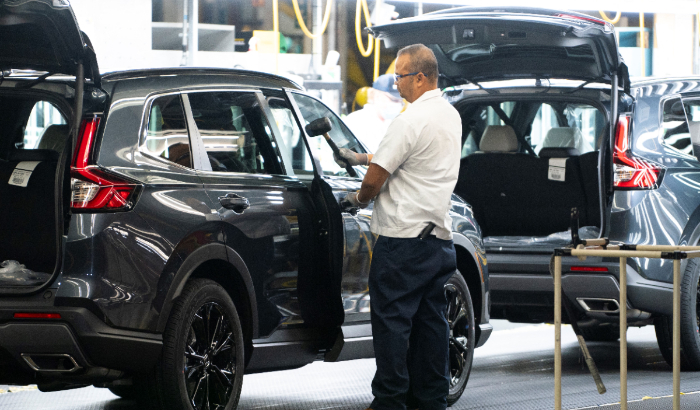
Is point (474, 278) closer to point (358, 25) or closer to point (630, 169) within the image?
point (630, 169)

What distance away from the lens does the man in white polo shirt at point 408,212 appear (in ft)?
16.6

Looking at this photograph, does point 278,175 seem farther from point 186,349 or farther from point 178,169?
point 186,349

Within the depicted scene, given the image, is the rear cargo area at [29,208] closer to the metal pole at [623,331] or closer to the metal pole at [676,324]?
the metal pole at [623,331]

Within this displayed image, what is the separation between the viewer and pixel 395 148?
5.00 metres

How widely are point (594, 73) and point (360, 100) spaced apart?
4981 mm

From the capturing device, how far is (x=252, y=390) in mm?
6914

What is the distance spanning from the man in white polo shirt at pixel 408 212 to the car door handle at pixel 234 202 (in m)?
0.55

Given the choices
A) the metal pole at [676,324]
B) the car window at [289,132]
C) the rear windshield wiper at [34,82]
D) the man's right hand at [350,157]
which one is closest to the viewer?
the metal pole at [676,324]

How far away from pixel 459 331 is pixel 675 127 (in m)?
2.37

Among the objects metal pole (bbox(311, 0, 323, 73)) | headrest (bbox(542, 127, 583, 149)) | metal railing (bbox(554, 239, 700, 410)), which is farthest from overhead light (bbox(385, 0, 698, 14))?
metal railing (bbox(554, 239, 700, 410))

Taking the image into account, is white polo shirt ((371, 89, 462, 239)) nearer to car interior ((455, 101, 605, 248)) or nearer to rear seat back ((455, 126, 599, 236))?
car interior ((455, 101, 605, 248))

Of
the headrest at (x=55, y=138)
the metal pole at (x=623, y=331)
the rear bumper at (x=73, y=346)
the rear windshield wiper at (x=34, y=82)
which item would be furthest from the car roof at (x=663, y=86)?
the rear bumper at (x=73, y=346)

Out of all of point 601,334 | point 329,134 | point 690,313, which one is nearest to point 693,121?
point 690,313

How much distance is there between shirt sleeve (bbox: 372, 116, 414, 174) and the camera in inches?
197
